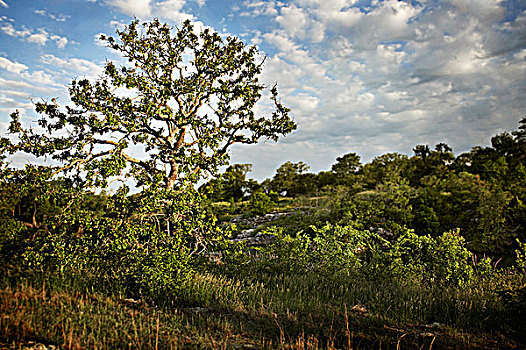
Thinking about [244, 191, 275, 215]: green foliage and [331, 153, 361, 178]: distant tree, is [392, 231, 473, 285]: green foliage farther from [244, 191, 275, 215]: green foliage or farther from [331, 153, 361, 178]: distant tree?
[331, 153, 361, 178]: distant tree

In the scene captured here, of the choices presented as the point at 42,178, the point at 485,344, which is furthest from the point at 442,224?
the point at 42,178

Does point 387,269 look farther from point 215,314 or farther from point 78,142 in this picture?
point 78,142

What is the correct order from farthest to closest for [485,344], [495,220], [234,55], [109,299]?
[495,220], [234,55], [109,299], [485,344]

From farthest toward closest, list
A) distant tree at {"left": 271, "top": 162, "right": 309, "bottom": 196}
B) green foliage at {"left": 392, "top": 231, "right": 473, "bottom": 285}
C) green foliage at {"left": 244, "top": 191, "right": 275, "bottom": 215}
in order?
distant tree at {"left": 271, "top": 162, "right": 309, "bottom": 196}
green foliage at {"left": 244, "top": 191, "right": 275, "bottom": 215}
green foliage at {"left": 392, "top": 231, "right": 473, "bottom": 285}

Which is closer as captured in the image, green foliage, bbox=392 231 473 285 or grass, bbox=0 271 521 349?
grass, bbox=0 271 521 349

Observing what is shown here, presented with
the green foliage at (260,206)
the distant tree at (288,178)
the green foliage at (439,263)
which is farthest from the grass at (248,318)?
the distant tree at (288,178)

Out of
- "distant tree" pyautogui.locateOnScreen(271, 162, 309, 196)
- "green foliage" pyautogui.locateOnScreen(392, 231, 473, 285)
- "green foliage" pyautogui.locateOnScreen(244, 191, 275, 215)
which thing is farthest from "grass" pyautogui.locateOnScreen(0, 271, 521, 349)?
"distant tree" pyautogui.locateOnScreen(271, 162, 309, 196)

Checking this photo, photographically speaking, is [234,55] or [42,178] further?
[234,55]

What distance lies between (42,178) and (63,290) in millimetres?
2111

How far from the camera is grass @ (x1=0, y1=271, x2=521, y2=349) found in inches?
152

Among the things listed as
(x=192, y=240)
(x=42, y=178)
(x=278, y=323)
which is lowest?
(x=278, y=323)

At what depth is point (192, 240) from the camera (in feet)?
26.1

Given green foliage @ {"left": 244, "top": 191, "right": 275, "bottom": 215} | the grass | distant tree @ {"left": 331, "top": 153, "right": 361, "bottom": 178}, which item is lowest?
the grass

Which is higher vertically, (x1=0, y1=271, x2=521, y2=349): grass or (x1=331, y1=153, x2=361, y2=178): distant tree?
(x1=331, y1=153, x2=361, y2=178): distant tree
